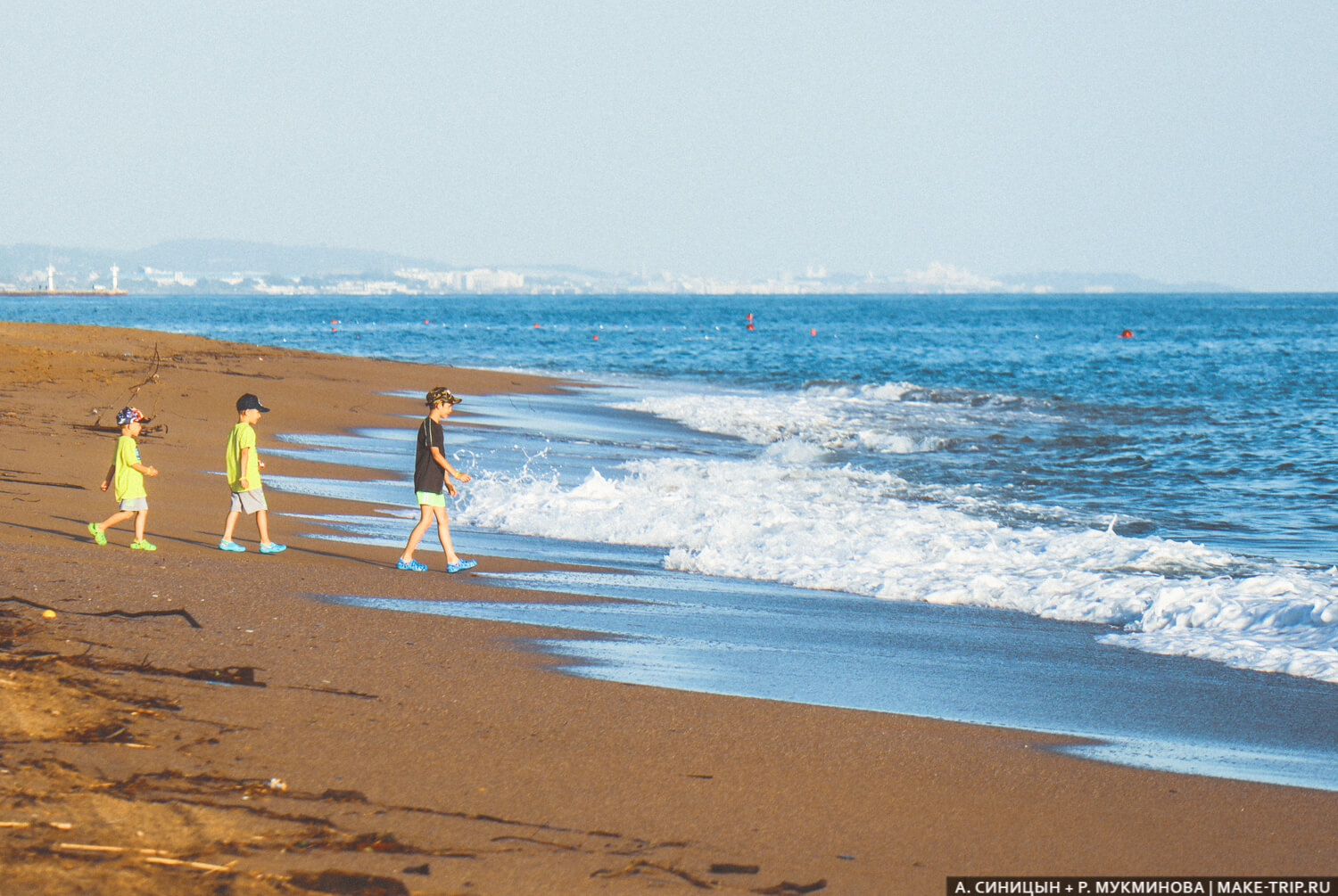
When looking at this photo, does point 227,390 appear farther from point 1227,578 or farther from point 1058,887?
point 1058,887

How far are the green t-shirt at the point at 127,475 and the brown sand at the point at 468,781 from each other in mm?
1503

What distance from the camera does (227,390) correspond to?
67.3 feet

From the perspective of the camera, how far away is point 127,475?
328 inches

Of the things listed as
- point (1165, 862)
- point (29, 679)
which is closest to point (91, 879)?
point (29, 679)

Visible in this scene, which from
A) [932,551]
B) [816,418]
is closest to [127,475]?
[932,551]

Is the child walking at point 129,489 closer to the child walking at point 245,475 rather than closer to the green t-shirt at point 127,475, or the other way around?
the green t-shirt at point 127,475

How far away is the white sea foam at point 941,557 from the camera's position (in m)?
7.26

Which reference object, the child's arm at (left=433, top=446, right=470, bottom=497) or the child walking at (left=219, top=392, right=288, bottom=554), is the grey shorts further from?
the child's arm at (left=433, top=446, right=470, bottom=497)

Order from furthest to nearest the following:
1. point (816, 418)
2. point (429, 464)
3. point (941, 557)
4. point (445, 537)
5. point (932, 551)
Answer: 1. point (816, 418)
2. point (932, 551)
3. point (941, 557)
4. point (429, 464)
5. point (445, 537)

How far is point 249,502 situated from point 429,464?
1.36 meters

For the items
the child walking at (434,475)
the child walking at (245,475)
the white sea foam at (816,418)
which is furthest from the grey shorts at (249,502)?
the white sea foam at (816,418)

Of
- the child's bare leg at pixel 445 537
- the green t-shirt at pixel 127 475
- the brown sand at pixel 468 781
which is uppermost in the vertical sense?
the green t-shirt at pixel 127 475

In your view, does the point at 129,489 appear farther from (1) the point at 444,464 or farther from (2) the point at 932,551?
(2) the point at 932,551

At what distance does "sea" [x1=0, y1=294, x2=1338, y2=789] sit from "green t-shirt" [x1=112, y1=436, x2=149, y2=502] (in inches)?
61.8
